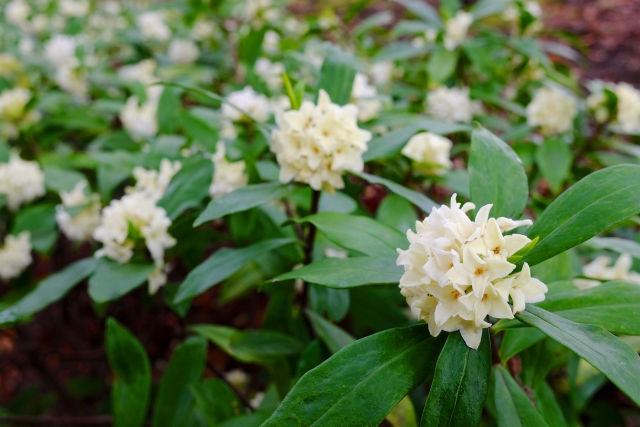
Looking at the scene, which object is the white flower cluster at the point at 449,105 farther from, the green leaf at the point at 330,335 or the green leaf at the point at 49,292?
the green leaf at the point at 49,292

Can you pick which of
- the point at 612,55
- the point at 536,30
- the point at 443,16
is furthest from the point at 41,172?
the point at 612,55

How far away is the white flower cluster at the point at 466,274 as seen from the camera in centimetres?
63

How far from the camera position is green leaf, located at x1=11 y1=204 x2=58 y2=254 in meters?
1.47

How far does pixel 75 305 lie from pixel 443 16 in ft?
6.28

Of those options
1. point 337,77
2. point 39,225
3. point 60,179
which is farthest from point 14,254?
point 337,77

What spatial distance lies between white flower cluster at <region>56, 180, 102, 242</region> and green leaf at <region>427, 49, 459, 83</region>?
114 centimetres

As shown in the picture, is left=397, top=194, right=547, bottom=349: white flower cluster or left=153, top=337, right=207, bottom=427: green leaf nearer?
left=397, top=194, right=547, bottom=349: white flower cluster

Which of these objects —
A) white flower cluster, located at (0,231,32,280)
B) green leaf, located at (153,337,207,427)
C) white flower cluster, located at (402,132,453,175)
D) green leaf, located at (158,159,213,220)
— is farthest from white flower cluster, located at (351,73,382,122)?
white flower cluster, located at (0,231,32,280)

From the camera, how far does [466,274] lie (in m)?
0.63

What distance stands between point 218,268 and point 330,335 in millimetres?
258

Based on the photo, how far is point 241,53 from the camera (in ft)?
6.48

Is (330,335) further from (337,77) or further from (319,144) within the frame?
(337,77)

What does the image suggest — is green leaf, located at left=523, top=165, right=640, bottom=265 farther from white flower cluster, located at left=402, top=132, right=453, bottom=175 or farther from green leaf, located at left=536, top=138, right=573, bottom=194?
green leaf, located at left=536, top=138, right=573, bottom=194

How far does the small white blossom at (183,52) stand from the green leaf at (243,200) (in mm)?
1839
